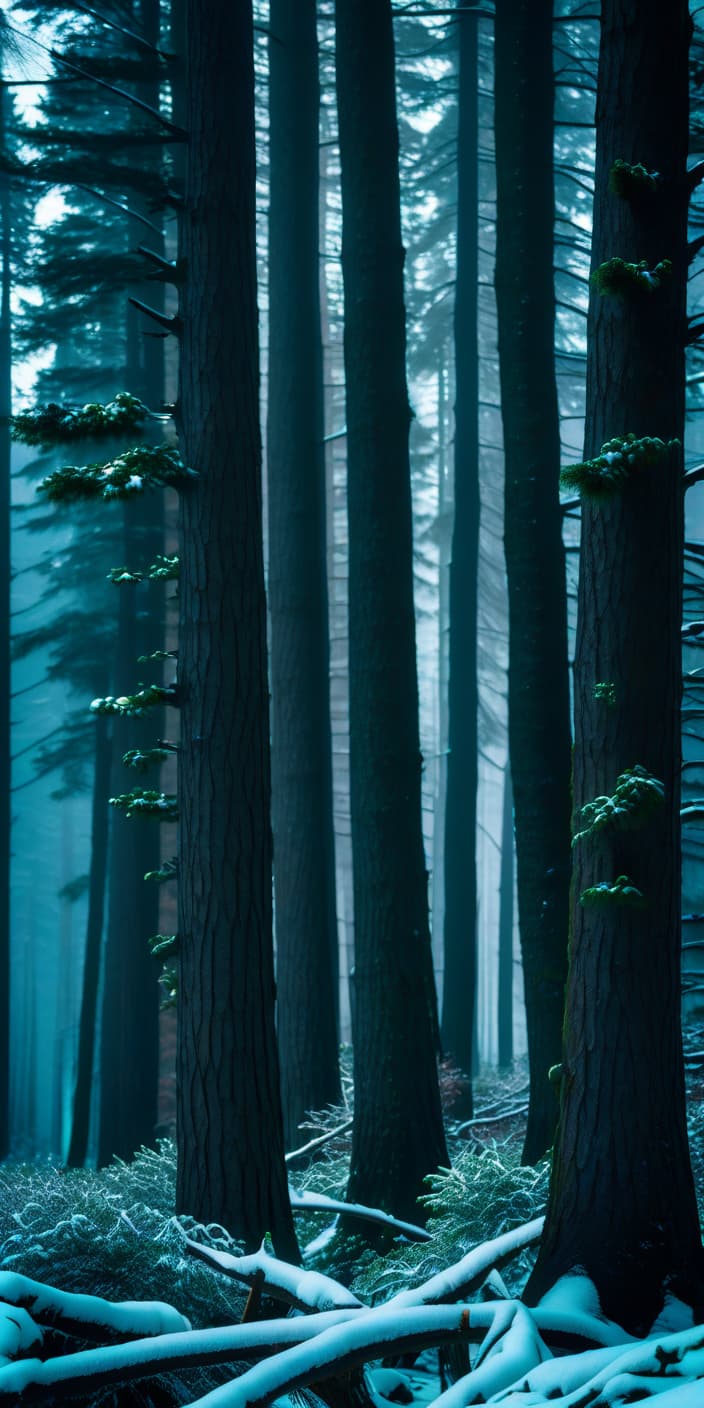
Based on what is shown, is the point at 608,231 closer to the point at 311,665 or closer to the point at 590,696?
the point at 590,696

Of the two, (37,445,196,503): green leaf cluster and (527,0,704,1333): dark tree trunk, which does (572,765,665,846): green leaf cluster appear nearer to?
(527,0,704,1333): dark tree trunk

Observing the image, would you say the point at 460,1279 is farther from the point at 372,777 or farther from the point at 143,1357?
the point at 372,777

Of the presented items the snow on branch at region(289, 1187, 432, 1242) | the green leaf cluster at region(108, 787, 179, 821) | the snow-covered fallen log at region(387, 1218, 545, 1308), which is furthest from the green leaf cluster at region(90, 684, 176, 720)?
the snow-covered fallen log at region(387, 1218, 545, 1308)

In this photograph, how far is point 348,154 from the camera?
9242mm

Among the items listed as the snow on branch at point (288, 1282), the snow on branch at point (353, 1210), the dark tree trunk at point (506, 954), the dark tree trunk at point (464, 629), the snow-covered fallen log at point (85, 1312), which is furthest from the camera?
the dark tree trunk at point (506, 954)

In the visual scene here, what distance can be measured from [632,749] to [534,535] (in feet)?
12.2

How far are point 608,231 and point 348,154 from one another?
443 centimetres

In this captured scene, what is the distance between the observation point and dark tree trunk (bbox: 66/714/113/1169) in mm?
18625

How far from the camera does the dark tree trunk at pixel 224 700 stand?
6.30m

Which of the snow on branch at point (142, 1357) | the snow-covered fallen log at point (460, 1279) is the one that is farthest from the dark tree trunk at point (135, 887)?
the snow on branch at point (142, 1357)

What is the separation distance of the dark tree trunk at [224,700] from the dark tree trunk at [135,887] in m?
9.28

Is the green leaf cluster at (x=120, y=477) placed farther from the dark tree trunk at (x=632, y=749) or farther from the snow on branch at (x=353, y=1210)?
the snow on branch at (x=353, y=1210)

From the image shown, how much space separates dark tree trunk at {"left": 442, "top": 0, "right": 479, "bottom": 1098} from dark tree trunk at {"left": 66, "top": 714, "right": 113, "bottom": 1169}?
613 cm

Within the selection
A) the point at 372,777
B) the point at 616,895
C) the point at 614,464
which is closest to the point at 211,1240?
the point at 616,895
